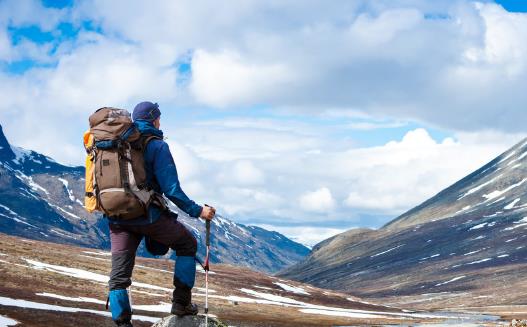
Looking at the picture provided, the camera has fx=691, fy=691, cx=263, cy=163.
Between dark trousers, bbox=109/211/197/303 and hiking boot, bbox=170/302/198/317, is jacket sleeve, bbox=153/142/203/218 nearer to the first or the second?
dark trousers, bbox=109/211/197/303

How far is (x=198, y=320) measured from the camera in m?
16.4

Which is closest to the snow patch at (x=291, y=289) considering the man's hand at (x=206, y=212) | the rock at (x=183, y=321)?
the rock at (x=183, y=321)

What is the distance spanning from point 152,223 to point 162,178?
3.21 ft

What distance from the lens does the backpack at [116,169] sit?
13.7 meters

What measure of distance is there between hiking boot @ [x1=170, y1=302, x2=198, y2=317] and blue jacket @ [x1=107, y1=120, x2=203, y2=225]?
104 inches

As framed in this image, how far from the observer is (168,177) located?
46.6ft

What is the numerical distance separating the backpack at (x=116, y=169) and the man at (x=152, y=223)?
0.27m

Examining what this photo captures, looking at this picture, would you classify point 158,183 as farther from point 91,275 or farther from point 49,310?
point 91,275

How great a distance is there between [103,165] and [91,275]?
299 feet

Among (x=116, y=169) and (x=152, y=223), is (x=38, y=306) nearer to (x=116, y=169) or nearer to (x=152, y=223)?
(x=152, y=223)

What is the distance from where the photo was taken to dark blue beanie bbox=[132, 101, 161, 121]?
1506cm

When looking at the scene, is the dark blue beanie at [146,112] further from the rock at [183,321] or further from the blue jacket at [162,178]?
the rock at [183,321]

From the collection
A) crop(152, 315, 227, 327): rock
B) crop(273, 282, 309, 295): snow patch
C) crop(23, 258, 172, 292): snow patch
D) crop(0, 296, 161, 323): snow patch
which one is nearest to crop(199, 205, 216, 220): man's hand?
crop(152, 315, 227, 327): rock

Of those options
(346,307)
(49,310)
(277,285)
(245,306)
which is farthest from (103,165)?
(277,285)
